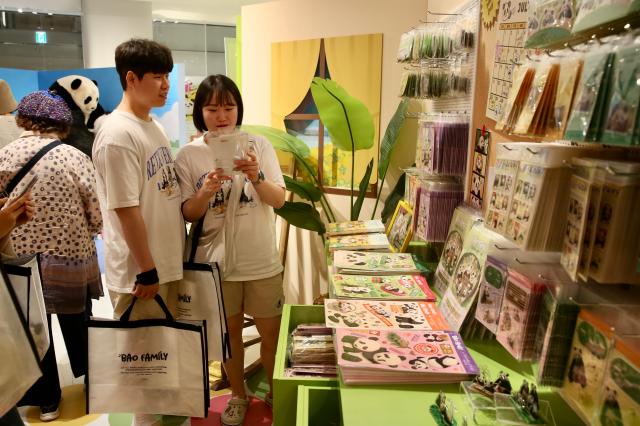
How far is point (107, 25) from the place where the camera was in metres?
5.89

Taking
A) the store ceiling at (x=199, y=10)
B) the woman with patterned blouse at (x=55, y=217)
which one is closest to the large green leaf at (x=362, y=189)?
the woman with patterned blouse at (x=55, y=217)

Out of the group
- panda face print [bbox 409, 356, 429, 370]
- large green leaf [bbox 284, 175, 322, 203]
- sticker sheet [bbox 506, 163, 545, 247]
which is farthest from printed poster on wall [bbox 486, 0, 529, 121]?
large green leaf [bbox 284, 175, 322, 203]

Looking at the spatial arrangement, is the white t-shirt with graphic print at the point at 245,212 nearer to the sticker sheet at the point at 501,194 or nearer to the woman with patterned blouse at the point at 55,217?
the woman with patterned blouse at the point at 55,217

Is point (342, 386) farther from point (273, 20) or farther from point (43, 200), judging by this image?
point (273, 20)

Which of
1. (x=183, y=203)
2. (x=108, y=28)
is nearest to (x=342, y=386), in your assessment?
(x=183, y=203)

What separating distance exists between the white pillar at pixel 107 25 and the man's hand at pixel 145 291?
201 inches

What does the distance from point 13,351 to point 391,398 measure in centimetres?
109

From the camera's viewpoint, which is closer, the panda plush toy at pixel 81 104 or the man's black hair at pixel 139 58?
the man's black hair at pixel 139 58

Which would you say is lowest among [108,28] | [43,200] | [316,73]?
[43,200]

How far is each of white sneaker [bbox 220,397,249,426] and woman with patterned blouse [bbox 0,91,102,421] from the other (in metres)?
0.82

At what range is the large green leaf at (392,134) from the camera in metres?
2.66

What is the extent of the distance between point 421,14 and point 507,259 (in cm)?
222

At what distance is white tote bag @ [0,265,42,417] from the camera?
1335 millimetres

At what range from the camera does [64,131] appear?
2488mm
